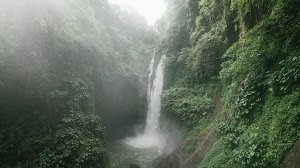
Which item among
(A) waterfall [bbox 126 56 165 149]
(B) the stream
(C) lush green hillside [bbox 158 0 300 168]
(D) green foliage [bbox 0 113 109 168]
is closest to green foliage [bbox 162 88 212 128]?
(C) lush green hillside [bbox 158 0 300 168]

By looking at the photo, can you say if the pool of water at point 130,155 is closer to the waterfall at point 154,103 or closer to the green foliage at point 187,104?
the waterfall at point 154,103

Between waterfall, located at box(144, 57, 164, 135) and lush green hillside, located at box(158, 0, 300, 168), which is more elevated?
waterfall, located at box(144, 57, 164, 135)

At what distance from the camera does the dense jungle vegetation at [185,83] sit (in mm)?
3637

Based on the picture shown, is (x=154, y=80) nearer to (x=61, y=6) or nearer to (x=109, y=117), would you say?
(x=109, y=117)

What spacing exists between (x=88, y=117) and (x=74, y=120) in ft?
2.54

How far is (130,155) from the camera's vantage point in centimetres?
1195

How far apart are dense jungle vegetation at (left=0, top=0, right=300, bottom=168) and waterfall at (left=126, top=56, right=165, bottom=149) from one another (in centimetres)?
293

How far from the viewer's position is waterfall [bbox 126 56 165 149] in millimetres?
14086

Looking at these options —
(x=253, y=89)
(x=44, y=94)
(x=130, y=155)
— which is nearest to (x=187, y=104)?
(x=253, y=89)

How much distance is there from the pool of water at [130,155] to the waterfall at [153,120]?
677 mm

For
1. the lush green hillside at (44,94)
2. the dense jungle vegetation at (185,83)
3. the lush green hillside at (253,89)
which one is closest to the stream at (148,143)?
the dense jungle vegetation at (185,83)

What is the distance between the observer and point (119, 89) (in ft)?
54.2

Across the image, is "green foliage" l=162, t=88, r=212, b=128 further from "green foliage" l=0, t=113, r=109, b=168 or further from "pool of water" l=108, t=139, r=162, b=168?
"green foliage" l=0, t=113, r=109, b=168

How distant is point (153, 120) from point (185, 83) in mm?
6160
